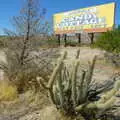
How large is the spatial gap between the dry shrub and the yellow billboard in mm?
20653

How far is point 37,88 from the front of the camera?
857cm

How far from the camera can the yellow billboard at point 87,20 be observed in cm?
2858

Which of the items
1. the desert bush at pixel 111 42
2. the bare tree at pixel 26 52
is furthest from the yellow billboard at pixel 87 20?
the bare tree at pixel 26 52

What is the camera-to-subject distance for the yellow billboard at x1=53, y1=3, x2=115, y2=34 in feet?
93.8

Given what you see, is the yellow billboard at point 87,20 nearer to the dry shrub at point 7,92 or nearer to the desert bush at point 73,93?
the dry shrub at point 7,92

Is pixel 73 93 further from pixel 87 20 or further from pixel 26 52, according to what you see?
pixel 87 20

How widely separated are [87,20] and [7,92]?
24961mm

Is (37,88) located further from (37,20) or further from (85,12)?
(85,12)

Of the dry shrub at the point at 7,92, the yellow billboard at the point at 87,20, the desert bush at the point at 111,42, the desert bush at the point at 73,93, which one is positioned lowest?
the dry shrub at the point at 7,92

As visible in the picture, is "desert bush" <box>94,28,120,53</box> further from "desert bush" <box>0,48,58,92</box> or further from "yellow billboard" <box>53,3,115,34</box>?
"desert bush" <box>0,48,58,92</box>

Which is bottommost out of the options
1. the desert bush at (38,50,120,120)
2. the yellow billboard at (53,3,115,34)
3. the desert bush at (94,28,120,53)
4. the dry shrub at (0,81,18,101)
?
the dry shrub at (0,81,18,101)

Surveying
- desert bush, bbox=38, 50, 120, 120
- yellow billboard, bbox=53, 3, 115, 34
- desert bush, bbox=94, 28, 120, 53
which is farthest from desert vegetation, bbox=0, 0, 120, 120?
yellow billboard, bbox=53, 3, 115, 34

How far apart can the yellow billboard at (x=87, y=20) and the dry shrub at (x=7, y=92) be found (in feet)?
67.8

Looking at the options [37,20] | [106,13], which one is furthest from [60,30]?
→ [37,20]
